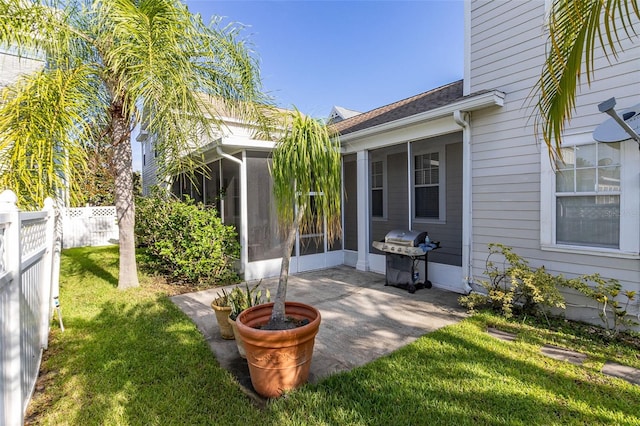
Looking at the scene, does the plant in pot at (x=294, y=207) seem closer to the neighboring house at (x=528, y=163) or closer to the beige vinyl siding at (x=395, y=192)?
the neighboring house at (x=528, y=163)

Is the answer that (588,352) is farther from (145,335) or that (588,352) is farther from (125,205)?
(125,205)

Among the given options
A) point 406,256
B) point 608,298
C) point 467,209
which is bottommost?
point 608,298

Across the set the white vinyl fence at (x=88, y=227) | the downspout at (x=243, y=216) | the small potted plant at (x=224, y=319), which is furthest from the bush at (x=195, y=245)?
the white vinyl fence at (x=88, y=227)

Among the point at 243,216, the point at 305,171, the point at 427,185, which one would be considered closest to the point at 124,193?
the point at 243,216

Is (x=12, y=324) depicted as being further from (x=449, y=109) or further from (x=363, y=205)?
(x=363, y=205)

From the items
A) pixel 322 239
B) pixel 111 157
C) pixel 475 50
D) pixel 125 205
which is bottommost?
pixel 322 239

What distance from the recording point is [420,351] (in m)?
3.52

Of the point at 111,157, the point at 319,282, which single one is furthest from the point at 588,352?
the point at 111,157

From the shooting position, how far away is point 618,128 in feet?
12.2

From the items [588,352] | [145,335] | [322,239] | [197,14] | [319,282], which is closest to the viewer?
[588,352]

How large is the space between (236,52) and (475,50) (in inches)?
167

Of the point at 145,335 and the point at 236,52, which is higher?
the point at 236,52

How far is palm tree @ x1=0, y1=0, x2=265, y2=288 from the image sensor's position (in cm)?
325

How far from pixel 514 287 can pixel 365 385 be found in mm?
2777
